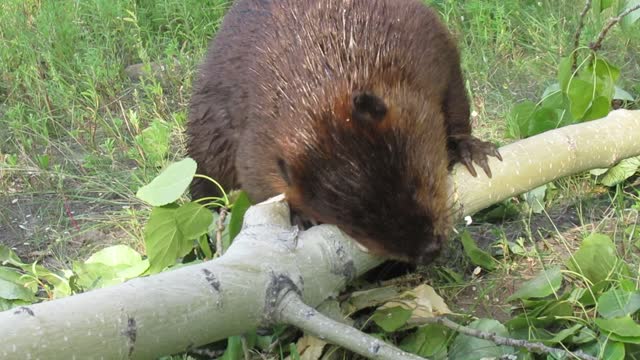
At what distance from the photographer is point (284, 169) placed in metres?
3.20

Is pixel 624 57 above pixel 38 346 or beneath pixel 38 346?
beneath

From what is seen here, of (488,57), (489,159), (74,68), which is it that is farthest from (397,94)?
→ (74,68)

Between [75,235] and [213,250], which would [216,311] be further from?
[75,235]

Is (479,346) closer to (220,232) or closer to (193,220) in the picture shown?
(220,232)

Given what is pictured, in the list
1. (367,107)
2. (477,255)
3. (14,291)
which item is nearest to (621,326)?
(477,255)

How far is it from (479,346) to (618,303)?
45 cm

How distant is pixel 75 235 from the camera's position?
14.3ft

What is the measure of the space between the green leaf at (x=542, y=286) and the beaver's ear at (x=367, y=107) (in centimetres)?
77

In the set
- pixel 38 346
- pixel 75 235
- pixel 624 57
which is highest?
pixel 38 346

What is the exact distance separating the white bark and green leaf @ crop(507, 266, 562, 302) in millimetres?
321

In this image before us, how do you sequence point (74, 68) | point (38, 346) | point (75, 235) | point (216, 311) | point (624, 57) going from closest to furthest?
1. point (38, 346)
2. point (216, 311)
3. point (75, 235)
4. point (624, 57)
5. point (74, 68)

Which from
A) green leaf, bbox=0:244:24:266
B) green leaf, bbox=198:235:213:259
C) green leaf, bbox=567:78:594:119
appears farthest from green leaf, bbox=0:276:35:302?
green leaf, bbox=567:78:594:119

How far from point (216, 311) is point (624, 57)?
11.1 ft

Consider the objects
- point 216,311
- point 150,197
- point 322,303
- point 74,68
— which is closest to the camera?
point 216,311
